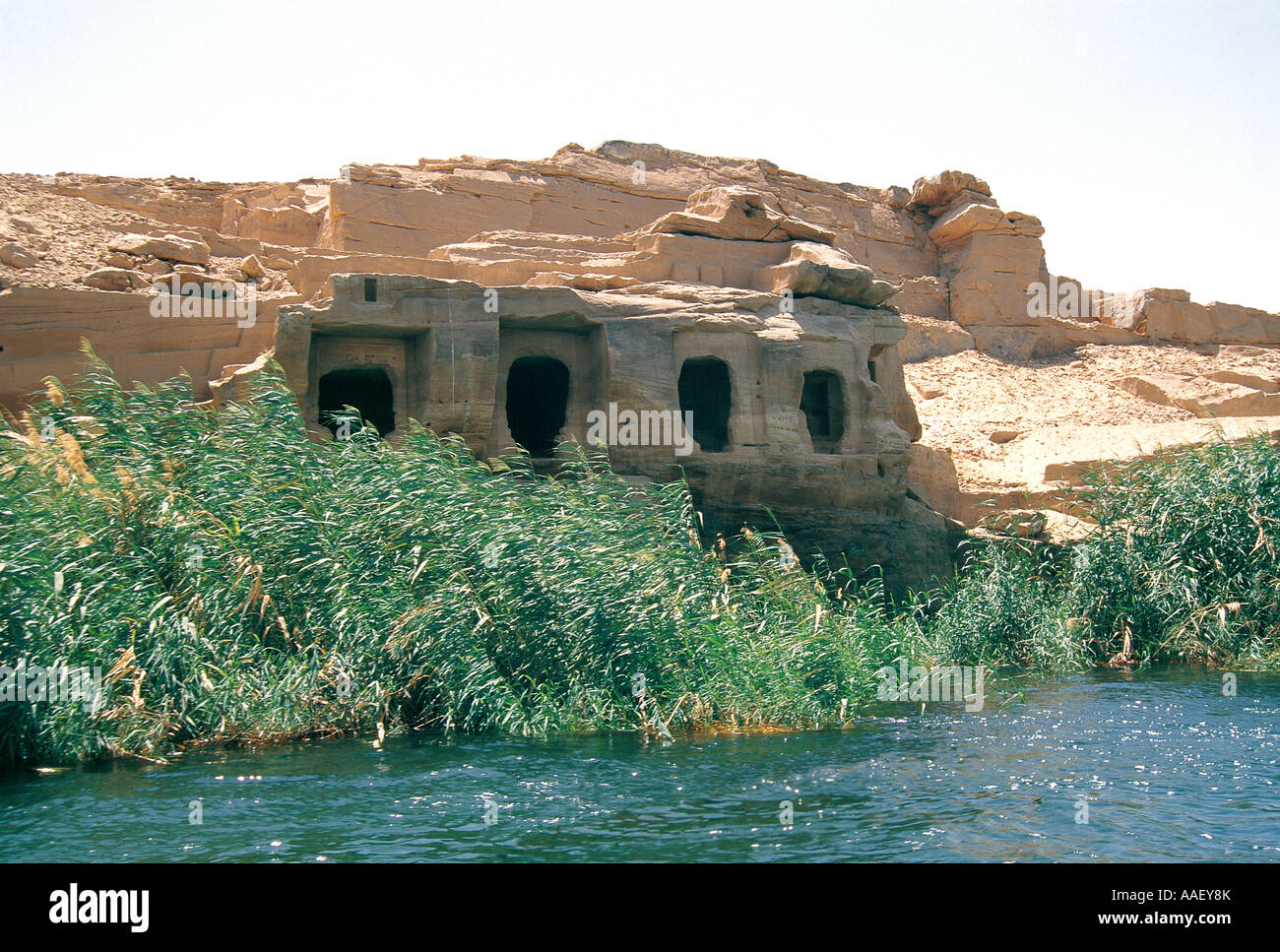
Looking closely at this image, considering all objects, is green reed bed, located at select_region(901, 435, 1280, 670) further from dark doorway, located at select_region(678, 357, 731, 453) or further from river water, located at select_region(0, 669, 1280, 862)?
dark doorway, located at select_region(678, 357, 731, 453)

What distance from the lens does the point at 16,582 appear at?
11.4 metres

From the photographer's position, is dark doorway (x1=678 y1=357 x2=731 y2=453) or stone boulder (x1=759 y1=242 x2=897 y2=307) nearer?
stone boulder (x1=759 y1=242 x2=897 y2=307)

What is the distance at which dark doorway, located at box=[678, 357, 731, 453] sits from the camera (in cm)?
2156

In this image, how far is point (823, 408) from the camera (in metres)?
21.8

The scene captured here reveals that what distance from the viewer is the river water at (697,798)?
8531 millimetres

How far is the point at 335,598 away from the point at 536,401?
9.05 metres

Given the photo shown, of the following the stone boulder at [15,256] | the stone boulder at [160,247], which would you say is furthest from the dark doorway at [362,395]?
the stone boulder at [15,256]

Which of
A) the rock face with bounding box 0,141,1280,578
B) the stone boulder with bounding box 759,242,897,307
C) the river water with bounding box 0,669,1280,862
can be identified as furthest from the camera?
the stone boulder with bounding box 759,242,897,307

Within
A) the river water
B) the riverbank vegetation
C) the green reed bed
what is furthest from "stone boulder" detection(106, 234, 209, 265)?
the green reed bed

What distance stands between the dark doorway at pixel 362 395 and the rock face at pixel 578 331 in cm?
7

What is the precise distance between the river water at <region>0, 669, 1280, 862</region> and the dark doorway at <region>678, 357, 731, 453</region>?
9.31m

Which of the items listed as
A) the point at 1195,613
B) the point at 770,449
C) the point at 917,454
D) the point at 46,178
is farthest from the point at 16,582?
the point at 46,178

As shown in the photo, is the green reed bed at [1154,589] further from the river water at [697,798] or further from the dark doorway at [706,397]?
the dark doorway at [706,397]

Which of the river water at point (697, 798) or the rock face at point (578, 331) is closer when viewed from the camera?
the river water at point (697, 798)
